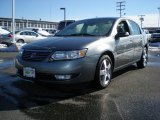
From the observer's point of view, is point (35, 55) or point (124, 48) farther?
point (124, 48)

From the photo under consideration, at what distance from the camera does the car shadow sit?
4786 mm

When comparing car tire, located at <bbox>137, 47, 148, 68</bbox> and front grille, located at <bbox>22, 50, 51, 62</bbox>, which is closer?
front grille, located at <bbox>22, 50, 51, 62</bbox>

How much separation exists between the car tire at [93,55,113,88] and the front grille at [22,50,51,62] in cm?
109

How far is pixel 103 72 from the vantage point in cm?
582

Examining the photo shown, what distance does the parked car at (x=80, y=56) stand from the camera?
514cm

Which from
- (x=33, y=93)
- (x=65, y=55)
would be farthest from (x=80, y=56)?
(x=33, y=93)

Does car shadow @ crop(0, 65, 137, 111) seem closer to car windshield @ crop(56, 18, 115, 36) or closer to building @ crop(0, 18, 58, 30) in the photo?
car windshield @ crop(56, 18, 115, 36)

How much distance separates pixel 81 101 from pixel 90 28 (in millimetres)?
2313

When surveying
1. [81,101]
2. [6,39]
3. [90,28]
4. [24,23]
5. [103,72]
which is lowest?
[81,101]

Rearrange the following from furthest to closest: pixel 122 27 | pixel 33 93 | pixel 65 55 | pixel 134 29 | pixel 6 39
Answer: pixel 6 39
pixel 134 29
pixel 122 27
pixel 33 93
pixel 65 55

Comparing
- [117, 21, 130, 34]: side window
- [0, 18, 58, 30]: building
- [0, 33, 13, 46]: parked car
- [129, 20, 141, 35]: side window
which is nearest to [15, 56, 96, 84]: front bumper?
[117, 21, 130, 34]: side window

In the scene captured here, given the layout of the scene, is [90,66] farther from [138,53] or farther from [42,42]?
[138,53]

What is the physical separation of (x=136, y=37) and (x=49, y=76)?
3.40 m

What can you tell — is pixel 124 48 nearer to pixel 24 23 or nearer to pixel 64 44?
pixel 64 44
